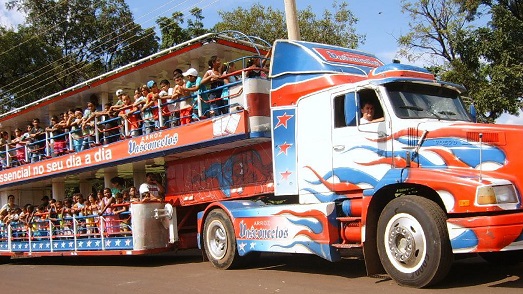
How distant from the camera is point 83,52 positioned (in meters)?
34.2

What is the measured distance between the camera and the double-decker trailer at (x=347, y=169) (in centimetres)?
642

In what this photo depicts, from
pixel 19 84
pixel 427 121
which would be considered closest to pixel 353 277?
pixel 427 121

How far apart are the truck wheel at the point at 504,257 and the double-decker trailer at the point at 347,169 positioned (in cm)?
2

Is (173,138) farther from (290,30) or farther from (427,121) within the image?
(427,121)

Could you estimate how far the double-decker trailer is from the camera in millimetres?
6422

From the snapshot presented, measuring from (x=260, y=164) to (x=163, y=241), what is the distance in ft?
10.1

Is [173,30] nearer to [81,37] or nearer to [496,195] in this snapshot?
[81,37]

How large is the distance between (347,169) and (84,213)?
7.99m

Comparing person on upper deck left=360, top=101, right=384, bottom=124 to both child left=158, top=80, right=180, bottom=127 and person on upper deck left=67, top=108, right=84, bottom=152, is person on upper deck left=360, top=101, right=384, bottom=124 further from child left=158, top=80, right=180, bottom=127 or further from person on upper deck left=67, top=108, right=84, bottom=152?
person on upper deck left=67, top=108, right=84, bottom=152

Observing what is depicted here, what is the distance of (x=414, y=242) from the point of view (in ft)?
21.9

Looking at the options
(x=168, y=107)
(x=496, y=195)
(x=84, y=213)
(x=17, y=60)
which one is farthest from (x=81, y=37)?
(x=496, y=195)

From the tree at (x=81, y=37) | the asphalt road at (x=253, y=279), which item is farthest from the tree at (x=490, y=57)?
the tree at (x=81, y=37)

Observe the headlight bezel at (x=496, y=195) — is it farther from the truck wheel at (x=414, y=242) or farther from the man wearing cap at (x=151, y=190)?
the man wearing cap at (x=151, y=190)

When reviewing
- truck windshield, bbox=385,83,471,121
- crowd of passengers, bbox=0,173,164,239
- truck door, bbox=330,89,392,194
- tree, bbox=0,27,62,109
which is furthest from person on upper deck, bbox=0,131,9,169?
tree, bbox=0,27,62,109
